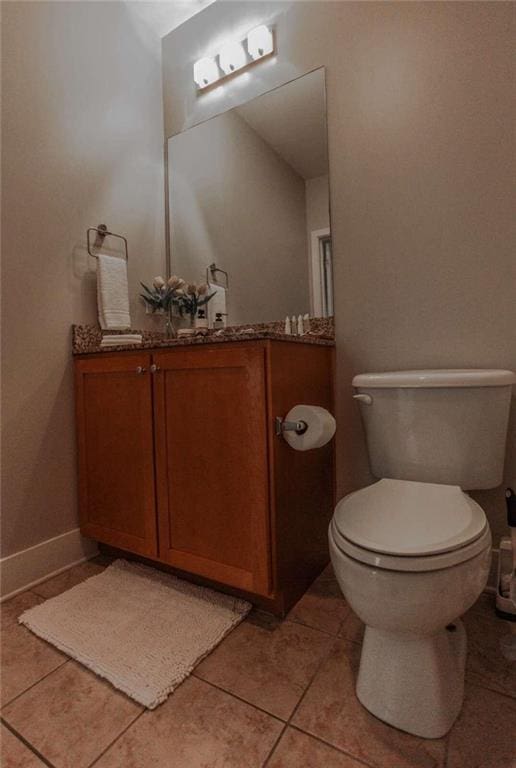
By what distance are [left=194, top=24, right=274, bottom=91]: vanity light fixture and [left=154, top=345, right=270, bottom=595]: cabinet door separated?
1.50m

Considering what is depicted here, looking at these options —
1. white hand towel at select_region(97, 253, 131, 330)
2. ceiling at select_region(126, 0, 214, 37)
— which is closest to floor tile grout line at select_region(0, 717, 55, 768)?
white hand towel at select_region(97, 253, 131, 330)

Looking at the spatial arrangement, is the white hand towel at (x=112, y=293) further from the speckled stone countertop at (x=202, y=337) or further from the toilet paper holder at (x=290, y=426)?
the toilet paper holder at (x=290, y=426)

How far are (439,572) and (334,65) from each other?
1833 mm

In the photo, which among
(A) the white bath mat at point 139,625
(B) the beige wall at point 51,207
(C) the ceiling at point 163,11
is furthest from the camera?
(C) the ceiling at point 163,11

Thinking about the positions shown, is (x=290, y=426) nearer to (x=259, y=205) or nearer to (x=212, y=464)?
(x=212, y=464)

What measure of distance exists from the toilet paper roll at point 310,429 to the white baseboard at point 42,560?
1044 mm

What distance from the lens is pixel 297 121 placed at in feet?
5.35

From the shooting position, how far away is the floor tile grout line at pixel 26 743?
0.76m

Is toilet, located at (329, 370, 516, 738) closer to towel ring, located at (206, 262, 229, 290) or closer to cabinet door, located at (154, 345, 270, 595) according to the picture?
cabinet door, located at (154, 345, 270, 595)

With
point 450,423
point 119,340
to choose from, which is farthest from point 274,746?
point 119,340

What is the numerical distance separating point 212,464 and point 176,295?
103 centimetres

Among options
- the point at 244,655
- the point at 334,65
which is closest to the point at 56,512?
the point at 244,655

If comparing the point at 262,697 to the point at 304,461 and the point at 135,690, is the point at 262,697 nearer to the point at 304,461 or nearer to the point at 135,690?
the point at 135,690

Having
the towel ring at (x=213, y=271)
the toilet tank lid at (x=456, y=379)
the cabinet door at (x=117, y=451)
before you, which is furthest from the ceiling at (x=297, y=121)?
the cabinet door at (x=117, y=451)
